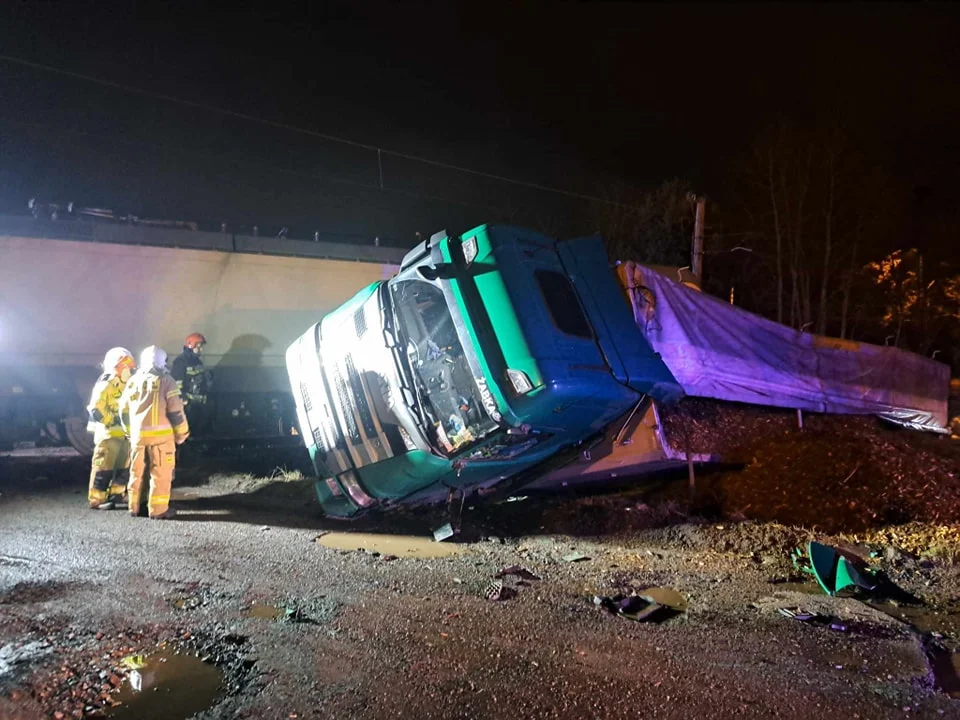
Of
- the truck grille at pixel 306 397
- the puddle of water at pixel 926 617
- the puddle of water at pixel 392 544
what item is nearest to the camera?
the puddle of water at pixel 926 617

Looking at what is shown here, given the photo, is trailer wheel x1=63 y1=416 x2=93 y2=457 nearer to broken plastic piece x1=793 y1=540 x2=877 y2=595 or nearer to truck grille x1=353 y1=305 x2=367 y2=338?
truck grille x1=353 y1=305 x2=367 y2=338

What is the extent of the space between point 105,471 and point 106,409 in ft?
1.90

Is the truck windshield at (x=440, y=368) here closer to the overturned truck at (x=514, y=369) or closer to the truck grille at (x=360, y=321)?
the overturned truck at (x=514, y=369)

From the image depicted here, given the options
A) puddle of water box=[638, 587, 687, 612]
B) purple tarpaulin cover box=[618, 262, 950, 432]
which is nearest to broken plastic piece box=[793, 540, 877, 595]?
puddle of water box=[638, 587, 687, 612]

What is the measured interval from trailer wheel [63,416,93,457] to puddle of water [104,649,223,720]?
272 inches

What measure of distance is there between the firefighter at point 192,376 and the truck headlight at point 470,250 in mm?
5160

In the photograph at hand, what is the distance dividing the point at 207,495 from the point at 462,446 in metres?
3.50

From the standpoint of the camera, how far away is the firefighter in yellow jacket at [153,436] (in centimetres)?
571

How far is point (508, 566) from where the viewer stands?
4457 mm

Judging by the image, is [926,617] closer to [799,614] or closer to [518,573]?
[799,614]

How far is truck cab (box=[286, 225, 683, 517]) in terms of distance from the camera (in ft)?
14.1

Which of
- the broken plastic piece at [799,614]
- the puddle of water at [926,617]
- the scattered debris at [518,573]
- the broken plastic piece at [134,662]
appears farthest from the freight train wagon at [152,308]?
the puddle of water at [926,617]

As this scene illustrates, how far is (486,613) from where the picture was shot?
3.60m

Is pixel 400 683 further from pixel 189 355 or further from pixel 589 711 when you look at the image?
pixel 189 355
